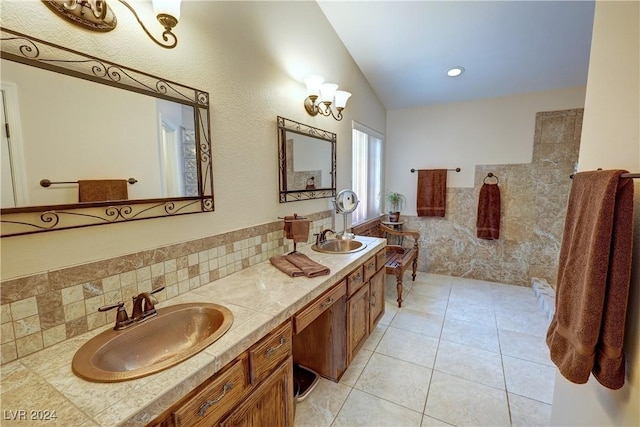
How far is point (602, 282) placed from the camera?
0.83m

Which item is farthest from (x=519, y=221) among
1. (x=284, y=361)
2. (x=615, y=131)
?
(x=284, y=361)

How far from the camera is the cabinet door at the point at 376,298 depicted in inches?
90.1

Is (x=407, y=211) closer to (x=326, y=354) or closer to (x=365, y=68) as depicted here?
(x=365, y=68)

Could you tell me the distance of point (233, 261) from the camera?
1636mm

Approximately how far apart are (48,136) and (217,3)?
110 cm

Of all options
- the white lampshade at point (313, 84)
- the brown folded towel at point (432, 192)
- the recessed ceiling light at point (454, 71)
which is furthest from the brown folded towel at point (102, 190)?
the brown folded towel at point (432, 192)

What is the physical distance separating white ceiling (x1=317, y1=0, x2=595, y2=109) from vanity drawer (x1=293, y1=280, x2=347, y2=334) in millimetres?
2262

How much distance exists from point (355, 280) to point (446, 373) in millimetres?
983

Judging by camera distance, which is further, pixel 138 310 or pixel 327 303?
pixel 327 303

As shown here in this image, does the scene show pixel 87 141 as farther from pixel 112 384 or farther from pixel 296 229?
pixel 296 229

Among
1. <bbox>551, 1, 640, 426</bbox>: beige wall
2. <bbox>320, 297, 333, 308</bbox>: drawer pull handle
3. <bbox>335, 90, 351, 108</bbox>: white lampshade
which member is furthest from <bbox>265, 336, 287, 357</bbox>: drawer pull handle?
<bbox>335, 90, 351, 108</bbox>: white lampshade

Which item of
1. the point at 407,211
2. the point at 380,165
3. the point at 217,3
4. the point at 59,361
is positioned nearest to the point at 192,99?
the point at 217,3

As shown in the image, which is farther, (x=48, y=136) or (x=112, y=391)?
(x=48, y=136)

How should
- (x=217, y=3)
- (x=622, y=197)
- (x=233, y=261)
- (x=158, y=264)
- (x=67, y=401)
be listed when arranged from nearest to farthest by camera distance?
(x=67, y=401) → (x=622, y=197) → (x=158, y=264) → (x=217, y=3) → (x=233, y=261)
